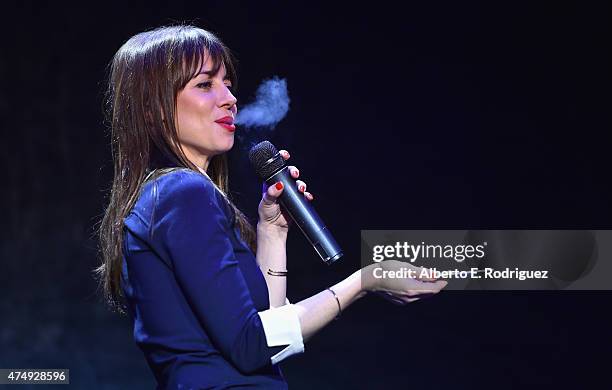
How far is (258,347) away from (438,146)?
2.04m

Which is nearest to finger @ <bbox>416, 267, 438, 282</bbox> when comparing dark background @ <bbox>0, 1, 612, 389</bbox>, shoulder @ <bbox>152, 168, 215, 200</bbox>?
shoulder @ <bbox>152, 168, 215, 200</bbox>

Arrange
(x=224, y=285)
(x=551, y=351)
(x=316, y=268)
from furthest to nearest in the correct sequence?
(x=316, y=268)
(x=551, y=351)
(x=224, y=285)

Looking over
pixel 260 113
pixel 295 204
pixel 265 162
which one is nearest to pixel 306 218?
pixel 295 204

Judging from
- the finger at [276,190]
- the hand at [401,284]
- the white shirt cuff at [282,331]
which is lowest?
the white shirt cuff at [282,331]

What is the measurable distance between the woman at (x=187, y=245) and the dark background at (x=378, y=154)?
1.60m

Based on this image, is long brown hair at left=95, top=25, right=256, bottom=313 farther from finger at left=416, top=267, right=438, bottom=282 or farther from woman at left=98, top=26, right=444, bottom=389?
finger at left=416, top=267, right=438, bottom=282

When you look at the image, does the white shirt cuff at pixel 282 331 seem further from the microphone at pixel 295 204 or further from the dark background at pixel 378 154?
the dark background at pixel 378 154

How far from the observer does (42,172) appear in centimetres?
296

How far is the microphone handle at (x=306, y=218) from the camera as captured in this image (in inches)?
49.8

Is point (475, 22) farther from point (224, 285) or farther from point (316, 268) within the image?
point (224, 285)

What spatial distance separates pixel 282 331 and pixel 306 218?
0.86 feet

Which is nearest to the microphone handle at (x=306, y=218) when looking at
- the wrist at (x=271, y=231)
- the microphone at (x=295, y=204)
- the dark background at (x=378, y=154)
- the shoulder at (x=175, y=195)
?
the microphone at (x=295, y=204)

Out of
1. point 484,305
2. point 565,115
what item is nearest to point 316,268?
point 484,305

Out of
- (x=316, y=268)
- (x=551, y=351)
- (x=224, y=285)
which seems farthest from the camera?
(x=316, y=268)
